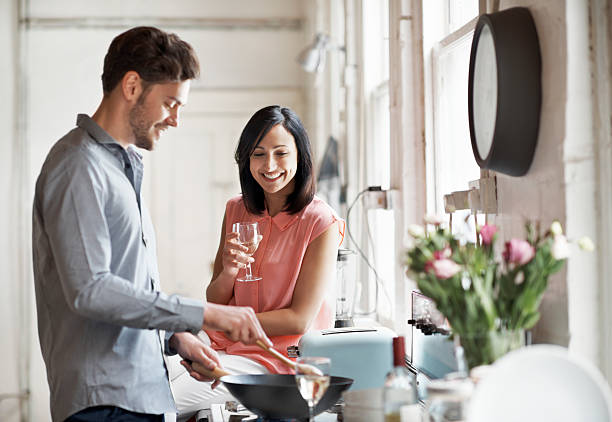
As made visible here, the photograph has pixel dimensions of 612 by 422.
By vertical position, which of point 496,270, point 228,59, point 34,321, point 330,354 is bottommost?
point 34,321

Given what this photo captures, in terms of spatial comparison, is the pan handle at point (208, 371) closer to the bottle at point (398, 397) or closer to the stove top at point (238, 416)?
the stove top at point (238, 416)

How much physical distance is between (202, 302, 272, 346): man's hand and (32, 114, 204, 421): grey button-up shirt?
0.02 meters

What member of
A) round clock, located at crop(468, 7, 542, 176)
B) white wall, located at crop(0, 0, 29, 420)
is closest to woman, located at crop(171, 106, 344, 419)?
round clock, located at crop(468, 7, 542, 176)

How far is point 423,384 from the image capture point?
1620 millimetres

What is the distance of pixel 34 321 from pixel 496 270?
15.3 ft

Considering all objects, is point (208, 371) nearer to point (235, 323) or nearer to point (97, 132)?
point (235, 323)

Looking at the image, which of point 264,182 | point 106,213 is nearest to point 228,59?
point 264,182

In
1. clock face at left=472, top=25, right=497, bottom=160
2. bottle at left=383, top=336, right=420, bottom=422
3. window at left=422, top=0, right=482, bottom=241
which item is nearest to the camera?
bottle at left=383, top=336, right=420, bottom=422

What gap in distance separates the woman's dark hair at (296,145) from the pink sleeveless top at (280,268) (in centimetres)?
4

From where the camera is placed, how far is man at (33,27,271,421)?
1361 mm

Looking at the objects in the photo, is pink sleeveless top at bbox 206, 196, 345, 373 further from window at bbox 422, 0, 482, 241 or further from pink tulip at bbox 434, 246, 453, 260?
pink tulip at bbox 434, 246, 453, 260

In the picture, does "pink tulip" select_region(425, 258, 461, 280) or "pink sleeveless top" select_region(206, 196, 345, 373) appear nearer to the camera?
"pink tulip" select_region(425, 258, 461, 280)

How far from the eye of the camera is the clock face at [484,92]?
1.43 meters

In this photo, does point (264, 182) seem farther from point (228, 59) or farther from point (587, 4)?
point (228, 59)
